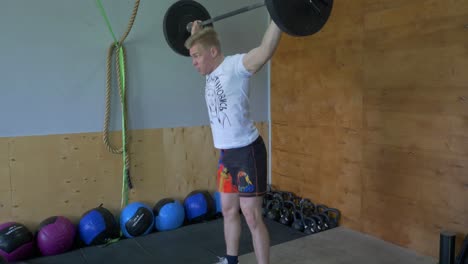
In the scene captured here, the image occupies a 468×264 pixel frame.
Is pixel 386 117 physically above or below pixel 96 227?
above

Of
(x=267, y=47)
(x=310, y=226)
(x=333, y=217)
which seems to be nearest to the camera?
(x=267, y=47)

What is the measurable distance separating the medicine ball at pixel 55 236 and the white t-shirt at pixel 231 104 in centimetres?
140

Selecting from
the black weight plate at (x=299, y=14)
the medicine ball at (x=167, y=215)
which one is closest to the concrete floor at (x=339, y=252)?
the medicine ball at (x=167, y=215)

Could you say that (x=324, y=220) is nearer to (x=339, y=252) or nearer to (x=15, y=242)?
(x=339, y=252)

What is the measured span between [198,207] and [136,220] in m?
0.54

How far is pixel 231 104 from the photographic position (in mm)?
1867

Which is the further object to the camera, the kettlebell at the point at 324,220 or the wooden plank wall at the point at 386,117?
the kettlebell at the point at 324,220

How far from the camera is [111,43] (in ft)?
9.46

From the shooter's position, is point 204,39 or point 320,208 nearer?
point 204,39

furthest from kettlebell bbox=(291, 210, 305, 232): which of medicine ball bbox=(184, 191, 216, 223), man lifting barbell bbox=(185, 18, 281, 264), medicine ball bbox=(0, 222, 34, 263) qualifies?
medicine ball bbox=(0, 222, 34, 263)

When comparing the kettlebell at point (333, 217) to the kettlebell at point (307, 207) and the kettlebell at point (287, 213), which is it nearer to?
the kettlebell at point (307, 207)

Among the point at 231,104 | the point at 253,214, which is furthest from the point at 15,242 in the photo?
the point at 231,104

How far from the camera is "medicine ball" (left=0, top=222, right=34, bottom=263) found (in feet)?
7.68

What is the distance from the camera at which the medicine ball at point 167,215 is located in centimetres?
293
